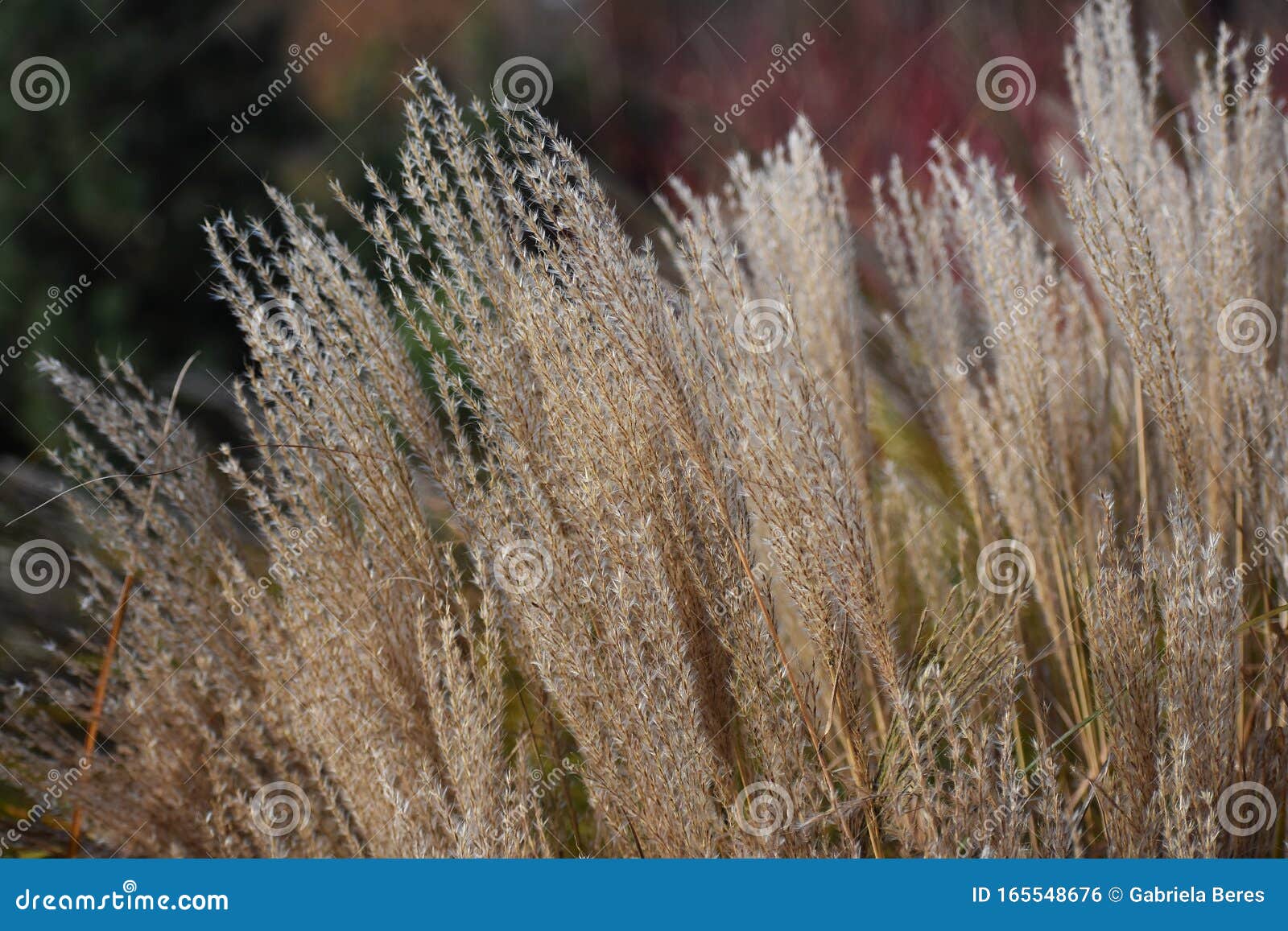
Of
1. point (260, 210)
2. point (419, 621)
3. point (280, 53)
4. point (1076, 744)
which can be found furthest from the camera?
point (280, 53)

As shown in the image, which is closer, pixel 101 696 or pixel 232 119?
pixel 101 696

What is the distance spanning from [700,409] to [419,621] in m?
0.42

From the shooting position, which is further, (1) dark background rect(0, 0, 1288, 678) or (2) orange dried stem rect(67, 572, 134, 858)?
(1) dark background rect(0, 0, 1288, 678)

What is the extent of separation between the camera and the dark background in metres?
4.34

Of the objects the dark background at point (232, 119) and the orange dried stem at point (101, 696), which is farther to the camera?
the dark background at point (232, 119)

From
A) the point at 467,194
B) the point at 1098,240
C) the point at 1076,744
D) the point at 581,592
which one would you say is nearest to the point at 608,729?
the point at 581,592

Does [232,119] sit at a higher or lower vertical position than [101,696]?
higher

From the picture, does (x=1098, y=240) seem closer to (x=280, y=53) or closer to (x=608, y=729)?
(x=608, y=729)

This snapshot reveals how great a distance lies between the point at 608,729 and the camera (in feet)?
3.46

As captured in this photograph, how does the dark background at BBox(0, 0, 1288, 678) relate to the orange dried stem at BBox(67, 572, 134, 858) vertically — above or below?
above

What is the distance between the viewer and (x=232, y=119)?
4676 mm

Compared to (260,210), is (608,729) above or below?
below

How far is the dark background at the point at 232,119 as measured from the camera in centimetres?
434

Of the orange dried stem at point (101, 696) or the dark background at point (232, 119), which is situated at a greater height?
the dark background at point (232, 119)
